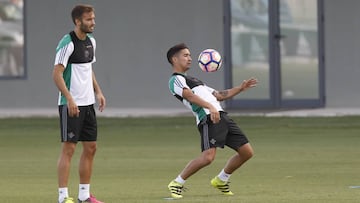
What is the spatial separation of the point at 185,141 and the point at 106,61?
5.95 m

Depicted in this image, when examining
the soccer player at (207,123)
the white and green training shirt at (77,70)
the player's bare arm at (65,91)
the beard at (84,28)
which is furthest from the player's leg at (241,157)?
the beard at (84,28)

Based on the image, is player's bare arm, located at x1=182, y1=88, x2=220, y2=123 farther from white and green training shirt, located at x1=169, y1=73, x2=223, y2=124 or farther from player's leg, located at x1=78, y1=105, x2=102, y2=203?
player's leg, located at x1=78, y1=105, x2=102, y2=203

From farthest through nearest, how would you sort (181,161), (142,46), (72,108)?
1. (142,46)
2. (181,161)
3. (72,108)

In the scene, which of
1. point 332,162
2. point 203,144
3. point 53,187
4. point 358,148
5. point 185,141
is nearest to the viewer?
point 203,144

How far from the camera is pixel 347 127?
20594mm

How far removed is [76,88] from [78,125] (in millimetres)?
353

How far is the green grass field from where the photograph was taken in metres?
12.1

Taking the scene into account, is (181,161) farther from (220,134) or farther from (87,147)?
(87,147)

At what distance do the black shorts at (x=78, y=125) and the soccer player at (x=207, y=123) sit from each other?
3.65 ft

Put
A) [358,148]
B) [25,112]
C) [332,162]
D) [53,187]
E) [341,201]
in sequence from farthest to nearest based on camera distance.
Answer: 1. [25,112]
2. [358,148]
3. [332,162]
4. [53,187]
5. [341,201]

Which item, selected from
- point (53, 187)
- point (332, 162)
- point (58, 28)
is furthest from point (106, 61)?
point (53, 187)

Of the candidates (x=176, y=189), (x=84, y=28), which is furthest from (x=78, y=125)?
(x=176, y=189)

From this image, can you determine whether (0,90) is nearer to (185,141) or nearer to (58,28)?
(58,28)

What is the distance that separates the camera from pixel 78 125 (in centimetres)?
Answer: 1102
